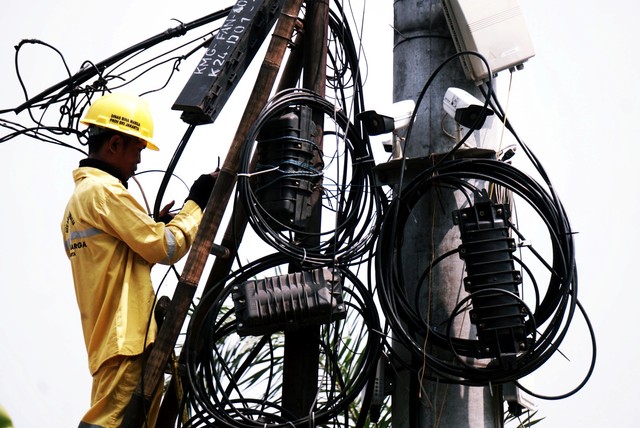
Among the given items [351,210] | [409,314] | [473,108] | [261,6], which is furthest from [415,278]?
[261,6]

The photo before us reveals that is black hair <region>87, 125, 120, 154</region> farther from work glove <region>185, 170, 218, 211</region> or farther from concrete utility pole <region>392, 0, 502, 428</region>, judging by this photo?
concrete utility pole <region>392, 0, 502, 428</region>

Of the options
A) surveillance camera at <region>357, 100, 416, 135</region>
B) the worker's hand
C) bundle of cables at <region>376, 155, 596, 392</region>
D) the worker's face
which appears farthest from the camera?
the worker's hand

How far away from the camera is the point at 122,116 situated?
5.20 m

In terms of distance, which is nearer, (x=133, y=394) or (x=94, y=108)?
(x=133, y=394)

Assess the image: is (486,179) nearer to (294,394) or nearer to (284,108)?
(284,108)

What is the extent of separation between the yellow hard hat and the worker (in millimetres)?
284

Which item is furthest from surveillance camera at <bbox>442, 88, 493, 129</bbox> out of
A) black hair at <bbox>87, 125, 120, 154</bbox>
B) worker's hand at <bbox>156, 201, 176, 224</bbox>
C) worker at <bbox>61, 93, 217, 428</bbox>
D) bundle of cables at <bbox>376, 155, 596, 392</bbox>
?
black hair at <bbox>87, 125, 120, 154</bbox>

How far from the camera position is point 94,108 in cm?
526

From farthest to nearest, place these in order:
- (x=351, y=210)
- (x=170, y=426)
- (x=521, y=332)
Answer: (x=351, y=210)
(x=170, y=426)
(x=521, y=332)

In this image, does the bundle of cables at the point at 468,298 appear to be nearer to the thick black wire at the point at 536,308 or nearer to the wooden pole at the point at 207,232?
the thick black wire at the point at 536,308

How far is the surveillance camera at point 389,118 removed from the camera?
5051mm

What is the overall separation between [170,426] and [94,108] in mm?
1775

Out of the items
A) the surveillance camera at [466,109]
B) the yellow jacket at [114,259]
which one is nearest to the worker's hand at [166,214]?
the yellow jacket at [114,259]

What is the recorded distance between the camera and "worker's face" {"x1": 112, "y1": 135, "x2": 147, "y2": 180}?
5.15m
